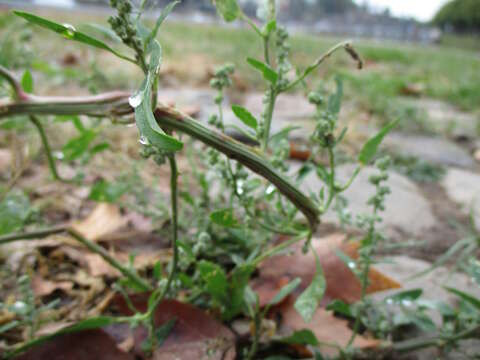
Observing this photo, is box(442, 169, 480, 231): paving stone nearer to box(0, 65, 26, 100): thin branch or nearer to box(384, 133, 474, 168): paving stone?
box(384, 133, 474, 168): paving stone

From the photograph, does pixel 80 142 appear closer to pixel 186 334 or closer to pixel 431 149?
pixel 186 334

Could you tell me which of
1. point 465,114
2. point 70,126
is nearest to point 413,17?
point 465,114

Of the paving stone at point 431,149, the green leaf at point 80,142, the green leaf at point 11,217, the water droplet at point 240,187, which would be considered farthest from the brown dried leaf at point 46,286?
the paving stone at point 431,149

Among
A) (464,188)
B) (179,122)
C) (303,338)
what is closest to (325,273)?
(303,338)

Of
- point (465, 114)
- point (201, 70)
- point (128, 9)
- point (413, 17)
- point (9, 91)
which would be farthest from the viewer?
point (413, 17)

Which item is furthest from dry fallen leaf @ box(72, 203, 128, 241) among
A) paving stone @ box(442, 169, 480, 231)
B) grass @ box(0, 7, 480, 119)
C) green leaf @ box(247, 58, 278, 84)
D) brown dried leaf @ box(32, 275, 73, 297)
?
paving stone @ box(442, 169, 480, 231)

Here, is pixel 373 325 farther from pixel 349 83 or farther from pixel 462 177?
A: pixel 349 83

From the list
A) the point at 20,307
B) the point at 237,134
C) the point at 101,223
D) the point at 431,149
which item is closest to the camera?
the point at 20,307
